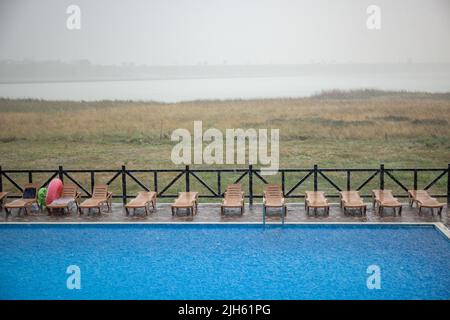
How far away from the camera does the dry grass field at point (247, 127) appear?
2500cm

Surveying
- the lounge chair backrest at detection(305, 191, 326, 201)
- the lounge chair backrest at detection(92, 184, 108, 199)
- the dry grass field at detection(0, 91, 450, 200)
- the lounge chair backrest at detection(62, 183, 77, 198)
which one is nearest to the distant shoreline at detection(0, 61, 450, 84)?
the dry grass field at detection(0, 91, 450, 200)

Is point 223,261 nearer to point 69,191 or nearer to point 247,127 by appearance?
point 69,191

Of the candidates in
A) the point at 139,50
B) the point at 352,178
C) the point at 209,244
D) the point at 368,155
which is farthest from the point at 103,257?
the point at 139,50

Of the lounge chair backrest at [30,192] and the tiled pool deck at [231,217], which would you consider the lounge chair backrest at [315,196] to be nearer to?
the tiled pool deck at [231,217]

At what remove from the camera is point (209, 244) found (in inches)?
469

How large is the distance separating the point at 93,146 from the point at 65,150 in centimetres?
163

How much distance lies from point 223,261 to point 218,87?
3009 cm

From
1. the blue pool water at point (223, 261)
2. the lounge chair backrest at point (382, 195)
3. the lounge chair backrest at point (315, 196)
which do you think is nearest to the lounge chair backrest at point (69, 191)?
the blue pool water at point (223, 261)

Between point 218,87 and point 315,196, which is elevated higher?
point 218,87

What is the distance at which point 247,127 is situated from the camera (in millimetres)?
31219

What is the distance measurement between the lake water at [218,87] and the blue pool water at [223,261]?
A: 25.4m

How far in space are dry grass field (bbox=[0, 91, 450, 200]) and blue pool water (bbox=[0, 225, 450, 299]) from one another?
37.3ft

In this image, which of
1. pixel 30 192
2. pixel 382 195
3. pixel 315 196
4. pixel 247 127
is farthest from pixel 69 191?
pixel 247 127

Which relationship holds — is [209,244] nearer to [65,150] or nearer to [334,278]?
[334,278]
